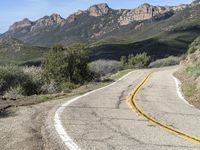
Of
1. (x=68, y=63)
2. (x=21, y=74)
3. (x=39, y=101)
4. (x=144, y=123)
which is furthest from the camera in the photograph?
(x=68, y=63)

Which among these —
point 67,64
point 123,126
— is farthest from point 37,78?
point 123,126

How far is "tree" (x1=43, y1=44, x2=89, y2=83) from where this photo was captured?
137 ft

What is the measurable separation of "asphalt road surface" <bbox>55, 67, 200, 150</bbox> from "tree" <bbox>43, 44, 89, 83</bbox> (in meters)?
22.5

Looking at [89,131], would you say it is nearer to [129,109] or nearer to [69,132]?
[69,132]

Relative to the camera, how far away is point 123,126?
12492 millimetres

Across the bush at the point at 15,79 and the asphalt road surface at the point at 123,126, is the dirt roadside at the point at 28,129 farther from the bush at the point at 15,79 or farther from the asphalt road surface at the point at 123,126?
the bush at the point at 15,79

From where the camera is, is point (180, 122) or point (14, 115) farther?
point (14, 115)

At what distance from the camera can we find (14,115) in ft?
48.5

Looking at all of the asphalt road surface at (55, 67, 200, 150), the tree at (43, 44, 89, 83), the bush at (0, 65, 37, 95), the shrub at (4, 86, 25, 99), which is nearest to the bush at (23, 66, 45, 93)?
the bush at (0, 65, 37, 95)

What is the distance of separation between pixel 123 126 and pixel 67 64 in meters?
30.1

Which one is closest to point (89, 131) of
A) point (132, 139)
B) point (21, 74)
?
point (132, 139)

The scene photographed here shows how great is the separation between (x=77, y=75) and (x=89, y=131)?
31647mm

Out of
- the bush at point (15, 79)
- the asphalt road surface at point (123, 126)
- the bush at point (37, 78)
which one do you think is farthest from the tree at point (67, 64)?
the asphalt road surface at point (123, 126)

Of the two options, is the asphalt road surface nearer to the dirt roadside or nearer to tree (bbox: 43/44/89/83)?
the dirt roadside
